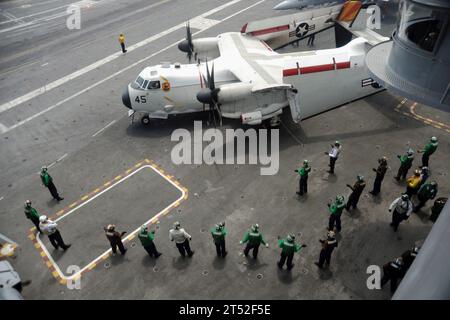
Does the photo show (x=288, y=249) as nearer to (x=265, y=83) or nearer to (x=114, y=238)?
(x=114, y=238)

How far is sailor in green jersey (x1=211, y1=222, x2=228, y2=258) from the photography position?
1377 cm

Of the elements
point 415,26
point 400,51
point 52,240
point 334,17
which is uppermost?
point 415,26

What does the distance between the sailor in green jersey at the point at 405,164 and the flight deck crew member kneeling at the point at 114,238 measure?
14.0 meters

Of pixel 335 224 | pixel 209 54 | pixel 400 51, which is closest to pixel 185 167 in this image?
pixel 335 224

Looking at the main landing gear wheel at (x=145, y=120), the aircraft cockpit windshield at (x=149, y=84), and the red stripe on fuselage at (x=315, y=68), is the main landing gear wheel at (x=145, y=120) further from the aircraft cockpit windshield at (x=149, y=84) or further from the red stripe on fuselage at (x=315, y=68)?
the red stripe on fuselage at (x=315, y=68)

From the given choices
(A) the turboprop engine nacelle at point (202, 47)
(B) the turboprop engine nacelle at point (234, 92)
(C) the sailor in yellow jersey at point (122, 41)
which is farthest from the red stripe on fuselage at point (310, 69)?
(C) the sailor in yellow jersey at point (122, 41)

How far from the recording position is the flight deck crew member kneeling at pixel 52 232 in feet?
47.8

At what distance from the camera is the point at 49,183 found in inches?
695

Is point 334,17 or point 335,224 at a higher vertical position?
point 334,17

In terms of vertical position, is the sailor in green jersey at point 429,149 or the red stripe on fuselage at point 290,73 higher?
the red stripe on fuselage at point 290,73
